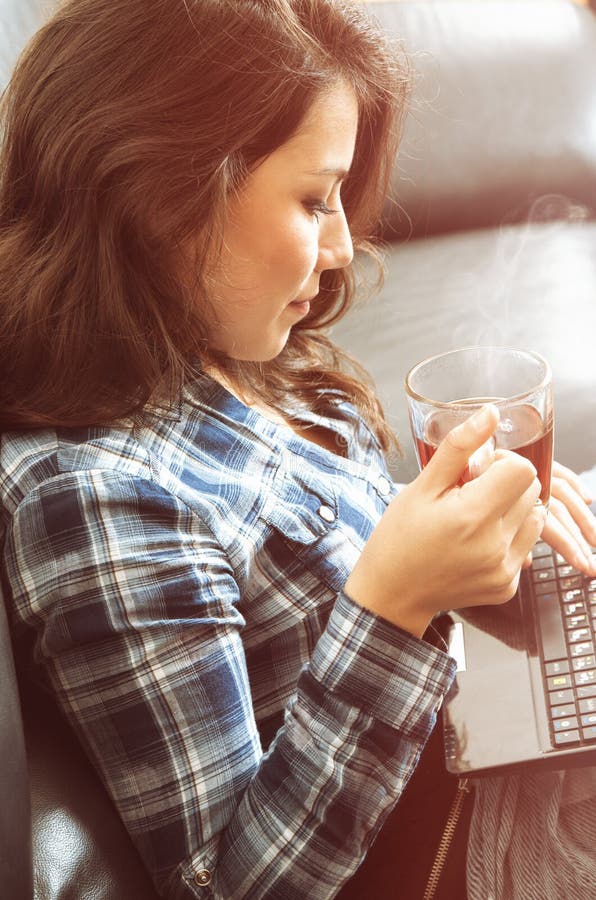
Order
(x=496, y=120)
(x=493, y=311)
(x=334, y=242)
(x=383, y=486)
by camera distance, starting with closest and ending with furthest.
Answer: (x=334, y=242)
(x=383, y=486)
(x=493, y=311)
(x=496, y=120)

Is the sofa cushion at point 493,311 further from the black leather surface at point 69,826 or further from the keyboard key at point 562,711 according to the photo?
the black leather surface at point 69,826

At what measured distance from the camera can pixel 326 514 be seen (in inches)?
37.1

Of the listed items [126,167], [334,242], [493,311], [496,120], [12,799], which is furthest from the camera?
[496,120]

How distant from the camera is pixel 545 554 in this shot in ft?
3.39

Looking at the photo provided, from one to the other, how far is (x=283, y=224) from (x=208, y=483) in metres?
0.25

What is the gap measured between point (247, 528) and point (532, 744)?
314 mm

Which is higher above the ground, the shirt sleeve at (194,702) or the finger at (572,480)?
the shirt sleeve at (194,702)

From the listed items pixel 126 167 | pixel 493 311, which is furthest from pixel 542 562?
pixel 493 311

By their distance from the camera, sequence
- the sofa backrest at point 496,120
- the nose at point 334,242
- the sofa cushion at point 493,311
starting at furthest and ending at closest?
the sofa backrest at point 496,120, the sofa cushion at point 493,311, the nose at point 334,242

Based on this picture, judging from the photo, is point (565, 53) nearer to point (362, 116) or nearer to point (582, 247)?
point (582, 247)

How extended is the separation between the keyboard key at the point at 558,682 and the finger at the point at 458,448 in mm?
251

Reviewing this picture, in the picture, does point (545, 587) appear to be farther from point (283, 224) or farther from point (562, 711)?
point (283, 224)

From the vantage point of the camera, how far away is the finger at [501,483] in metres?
0.73

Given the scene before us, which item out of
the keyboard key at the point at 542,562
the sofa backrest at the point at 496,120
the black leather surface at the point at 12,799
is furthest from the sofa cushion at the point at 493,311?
the black leather surface at the point at 12,799
